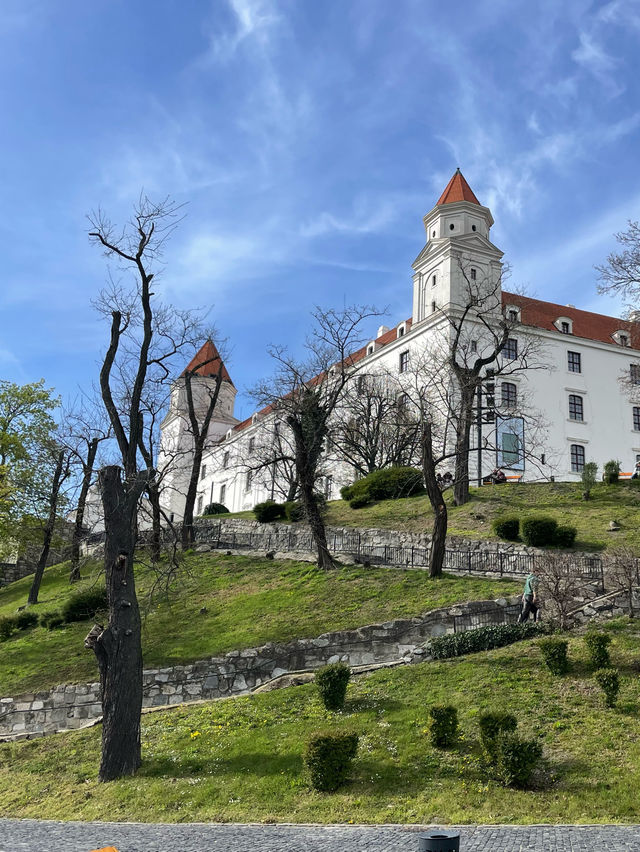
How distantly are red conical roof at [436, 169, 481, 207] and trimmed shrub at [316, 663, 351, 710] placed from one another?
41254mm

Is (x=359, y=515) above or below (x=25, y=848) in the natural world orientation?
above

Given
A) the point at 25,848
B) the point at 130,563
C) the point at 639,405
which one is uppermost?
the point at 639,405

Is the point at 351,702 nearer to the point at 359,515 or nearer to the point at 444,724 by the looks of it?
the point at 444,724

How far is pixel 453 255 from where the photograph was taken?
1903 inches

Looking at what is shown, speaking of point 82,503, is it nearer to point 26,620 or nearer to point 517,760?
point 26,620

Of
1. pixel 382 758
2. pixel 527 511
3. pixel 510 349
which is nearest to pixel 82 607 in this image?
pixel 382 758

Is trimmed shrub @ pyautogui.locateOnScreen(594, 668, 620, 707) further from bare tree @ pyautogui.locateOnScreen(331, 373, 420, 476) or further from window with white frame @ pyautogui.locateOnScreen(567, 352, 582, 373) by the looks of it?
window with white frame @ pyautogui.locateOnScreen(567, 352, 582, 373)

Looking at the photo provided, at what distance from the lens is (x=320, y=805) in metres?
10.7

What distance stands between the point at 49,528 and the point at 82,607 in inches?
342

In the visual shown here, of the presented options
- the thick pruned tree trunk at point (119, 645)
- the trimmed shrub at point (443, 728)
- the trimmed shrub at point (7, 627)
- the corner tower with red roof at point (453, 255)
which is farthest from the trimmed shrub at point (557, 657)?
the corner tower with red roof at point (453, 255)

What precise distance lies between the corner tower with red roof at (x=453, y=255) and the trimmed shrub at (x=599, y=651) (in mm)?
34570

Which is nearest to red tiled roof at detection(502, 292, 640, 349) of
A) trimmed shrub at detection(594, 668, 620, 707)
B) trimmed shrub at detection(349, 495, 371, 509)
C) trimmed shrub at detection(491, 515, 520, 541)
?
trimmed shrub at detection(349, 495, 371, 509)

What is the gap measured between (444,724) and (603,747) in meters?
2.36

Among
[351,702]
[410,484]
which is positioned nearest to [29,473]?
[410,484]
